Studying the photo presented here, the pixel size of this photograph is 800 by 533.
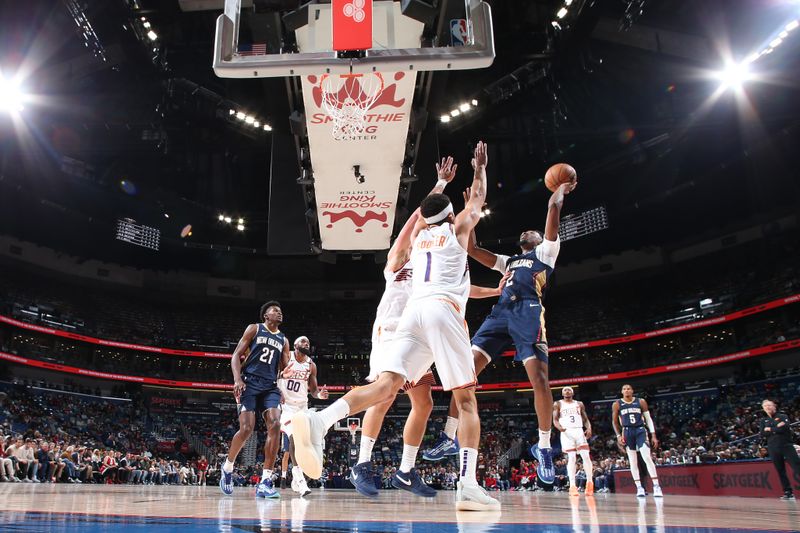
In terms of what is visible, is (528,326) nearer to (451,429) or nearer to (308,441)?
(451,429)

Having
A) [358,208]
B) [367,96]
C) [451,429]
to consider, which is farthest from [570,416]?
[367,96]

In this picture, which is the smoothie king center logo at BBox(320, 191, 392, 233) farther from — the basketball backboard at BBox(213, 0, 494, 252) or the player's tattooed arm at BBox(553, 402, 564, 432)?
the player's tattooed arm at BBox(553, 402, 564, 432)

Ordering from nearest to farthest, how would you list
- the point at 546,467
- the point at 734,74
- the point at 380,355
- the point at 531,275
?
the point at 380,355 < the point at 546,467 < the point at 531,275 < the point at 734,74

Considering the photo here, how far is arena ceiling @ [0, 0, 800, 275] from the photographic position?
1388 centimetres

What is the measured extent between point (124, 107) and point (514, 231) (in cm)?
1850

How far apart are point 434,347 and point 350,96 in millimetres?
4572

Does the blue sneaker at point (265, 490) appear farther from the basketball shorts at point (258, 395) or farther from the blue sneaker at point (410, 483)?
the blue sneaker at point (410, 483)

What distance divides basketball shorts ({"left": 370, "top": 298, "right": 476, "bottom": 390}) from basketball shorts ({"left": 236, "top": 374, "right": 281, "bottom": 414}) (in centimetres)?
335

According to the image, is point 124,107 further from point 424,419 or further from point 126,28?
point 424,419

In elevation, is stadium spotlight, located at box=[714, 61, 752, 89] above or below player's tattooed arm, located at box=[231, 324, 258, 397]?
above

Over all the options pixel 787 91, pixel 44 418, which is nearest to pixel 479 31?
pixel 787 91

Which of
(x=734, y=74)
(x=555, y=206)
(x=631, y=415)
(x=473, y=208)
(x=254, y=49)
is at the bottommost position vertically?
(x=631, y=415)

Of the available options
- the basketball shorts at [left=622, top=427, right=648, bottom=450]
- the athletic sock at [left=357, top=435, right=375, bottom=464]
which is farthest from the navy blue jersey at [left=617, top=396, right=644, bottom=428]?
the athletic sock at [left=357, top=435, right=375, bottom=464]

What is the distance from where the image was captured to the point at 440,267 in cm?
385
